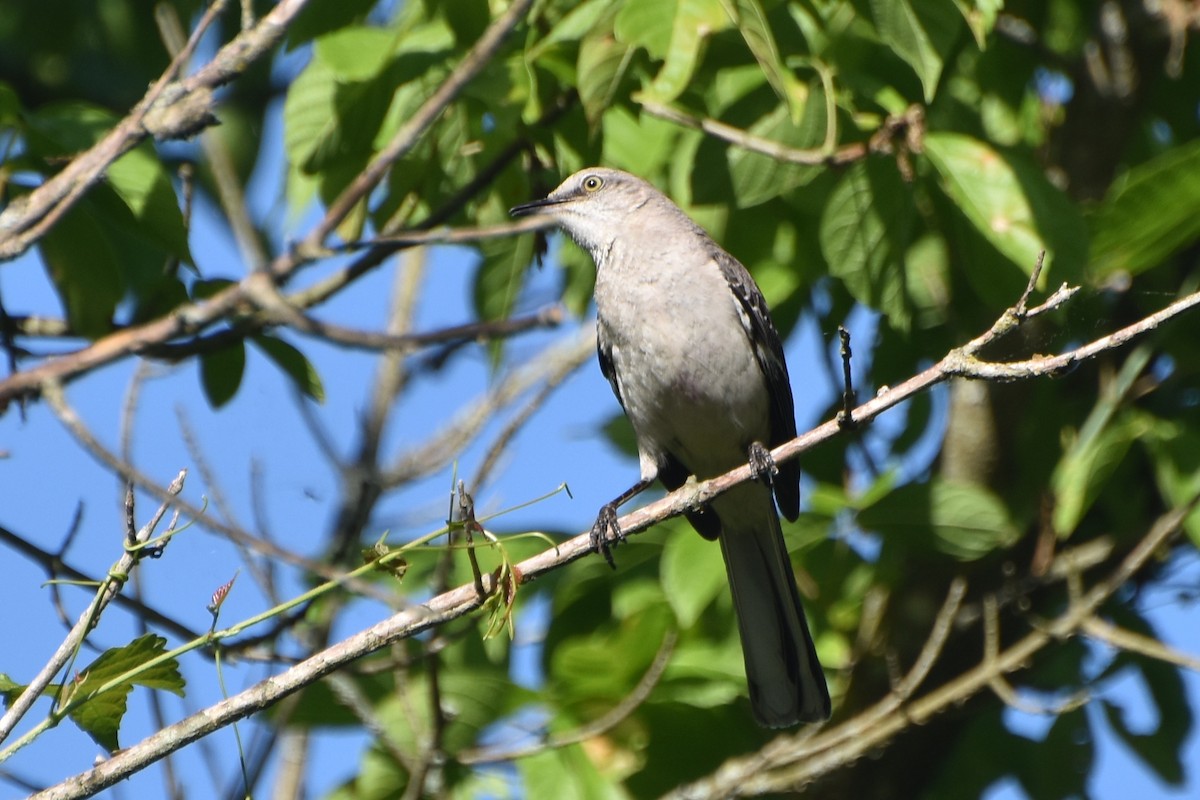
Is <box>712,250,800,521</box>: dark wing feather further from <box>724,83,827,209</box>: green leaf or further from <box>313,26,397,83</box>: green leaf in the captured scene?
<box>313,26,397,83</box>: green leaf

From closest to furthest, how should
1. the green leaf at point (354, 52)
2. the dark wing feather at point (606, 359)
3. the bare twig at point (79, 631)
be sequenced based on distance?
the bare twig at point (79, 631) < the green leaf at point (354, 52) < the dark wing feather at point (606, 359)

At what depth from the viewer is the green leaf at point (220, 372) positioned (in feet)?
13.9

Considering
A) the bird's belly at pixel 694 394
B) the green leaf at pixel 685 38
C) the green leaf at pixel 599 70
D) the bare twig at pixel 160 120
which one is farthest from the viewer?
the bird's belly at pixel 694 394

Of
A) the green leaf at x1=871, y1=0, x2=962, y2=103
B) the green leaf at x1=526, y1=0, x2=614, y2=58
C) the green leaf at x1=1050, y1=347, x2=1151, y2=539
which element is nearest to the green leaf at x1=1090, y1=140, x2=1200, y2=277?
the green leaf at x1=1050, y1=347, x2=1151, y2=539

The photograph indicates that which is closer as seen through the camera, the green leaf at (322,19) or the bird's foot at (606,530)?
the green leaf at (322,19)

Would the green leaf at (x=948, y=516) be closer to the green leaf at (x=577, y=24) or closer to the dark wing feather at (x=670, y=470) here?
the dark wing feather at (x=670, y=470)

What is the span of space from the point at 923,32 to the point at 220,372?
231cm

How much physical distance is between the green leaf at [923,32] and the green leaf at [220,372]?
2.14m

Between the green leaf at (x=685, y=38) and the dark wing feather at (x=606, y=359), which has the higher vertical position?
the dark wing feather at (x=606, y=359)

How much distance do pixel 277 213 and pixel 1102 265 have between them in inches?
148

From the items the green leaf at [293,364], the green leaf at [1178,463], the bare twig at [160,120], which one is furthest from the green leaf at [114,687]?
the green leaf at [1178,463]

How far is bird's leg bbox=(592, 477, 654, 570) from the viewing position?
4.52 m

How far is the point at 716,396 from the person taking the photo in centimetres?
511

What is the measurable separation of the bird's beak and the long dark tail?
137 centimetres
